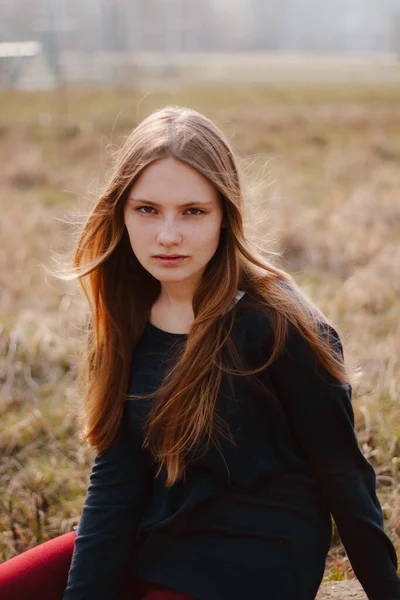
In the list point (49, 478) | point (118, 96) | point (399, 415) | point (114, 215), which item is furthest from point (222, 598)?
point (118, 96)

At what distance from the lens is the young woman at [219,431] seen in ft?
5.63

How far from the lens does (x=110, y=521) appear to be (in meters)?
1.89

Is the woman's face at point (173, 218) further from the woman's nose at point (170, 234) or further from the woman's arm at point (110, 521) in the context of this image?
the woman's arm at point (110, 521)

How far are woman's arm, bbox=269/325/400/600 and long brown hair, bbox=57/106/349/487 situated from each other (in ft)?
0.12

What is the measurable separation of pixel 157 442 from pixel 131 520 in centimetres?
19

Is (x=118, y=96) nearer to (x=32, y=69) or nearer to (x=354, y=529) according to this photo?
(x=32, y=69)

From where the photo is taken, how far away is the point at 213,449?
1.78m

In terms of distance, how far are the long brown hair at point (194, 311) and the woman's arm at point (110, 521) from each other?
0.17 ft

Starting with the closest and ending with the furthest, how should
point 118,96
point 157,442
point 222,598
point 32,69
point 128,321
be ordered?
point 222,598
point 157,442
point 128,321
point 118,96
point 32,69

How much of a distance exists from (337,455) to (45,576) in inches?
27.9

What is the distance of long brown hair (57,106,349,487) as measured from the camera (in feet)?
5.71

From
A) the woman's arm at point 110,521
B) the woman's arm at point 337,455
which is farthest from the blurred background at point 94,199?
the woman's arm at point 110,521

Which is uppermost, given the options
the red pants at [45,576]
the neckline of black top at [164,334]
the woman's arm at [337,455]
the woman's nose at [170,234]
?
the woman's nose at [170,234]

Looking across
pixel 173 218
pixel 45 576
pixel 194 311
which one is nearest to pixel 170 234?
pixel 173 218
